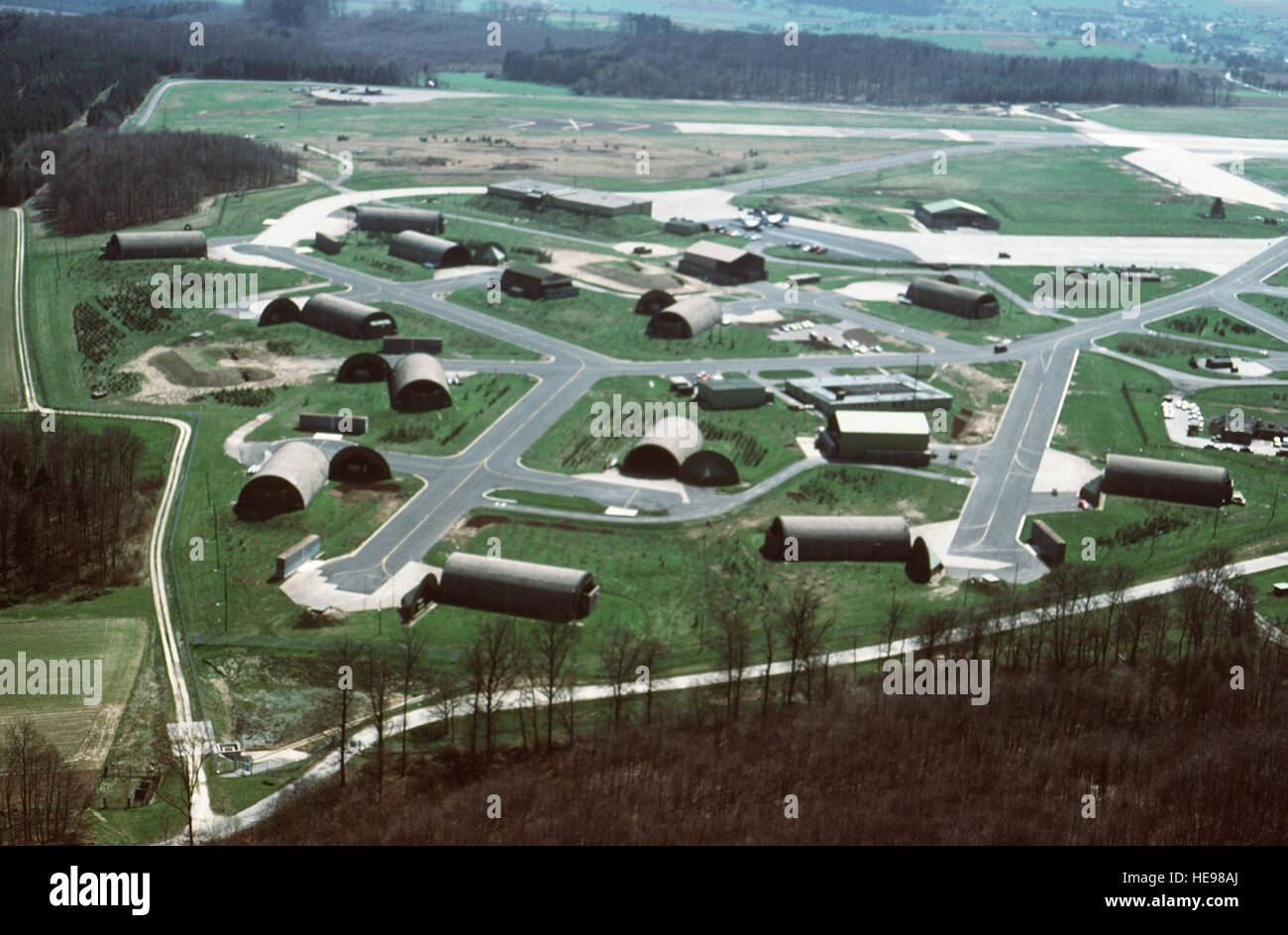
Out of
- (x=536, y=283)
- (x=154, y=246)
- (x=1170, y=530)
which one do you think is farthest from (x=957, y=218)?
(x=1170, y=530)

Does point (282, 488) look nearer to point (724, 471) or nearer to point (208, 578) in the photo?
point (208, 578)

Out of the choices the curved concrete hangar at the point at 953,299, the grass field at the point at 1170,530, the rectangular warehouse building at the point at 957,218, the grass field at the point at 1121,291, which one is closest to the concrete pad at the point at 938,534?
the grass field at the point at 1170,530

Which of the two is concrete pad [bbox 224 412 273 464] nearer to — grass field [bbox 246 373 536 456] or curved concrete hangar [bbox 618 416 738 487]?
grass field [bbox 246 373 536 456]

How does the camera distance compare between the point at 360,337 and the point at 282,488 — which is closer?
the point at 282,488

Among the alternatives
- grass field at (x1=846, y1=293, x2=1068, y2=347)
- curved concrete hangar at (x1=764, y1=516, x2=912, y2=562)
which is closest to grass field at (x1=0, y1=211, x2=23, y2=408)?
curved concrete hangar at (x1=764, y1=516, x2=912, y2=562)

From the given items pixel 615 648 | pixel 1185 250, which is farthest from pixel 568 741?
pixel 1185 250

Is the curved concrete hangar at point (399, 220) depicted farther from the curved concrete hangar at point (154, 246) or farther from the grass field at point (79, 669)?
the grass field at point (79, 669)
